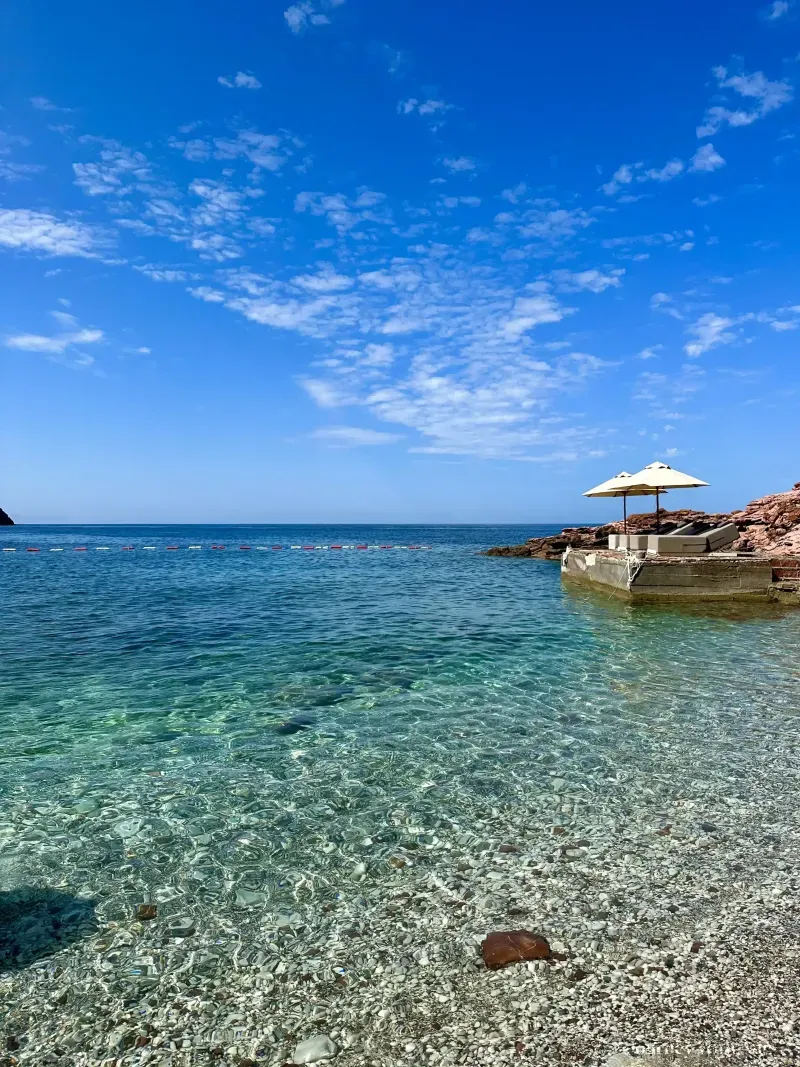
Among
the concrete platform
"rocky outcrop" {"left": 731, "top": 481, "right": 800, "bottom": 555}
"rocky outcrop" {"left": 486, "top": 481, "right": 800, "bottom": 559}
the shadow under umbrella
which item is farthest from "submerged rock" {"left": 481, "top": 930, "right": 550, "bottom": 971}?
"rocky outcrop" {"left": 731, "top": 481, "right": 800, "bottom": 555}

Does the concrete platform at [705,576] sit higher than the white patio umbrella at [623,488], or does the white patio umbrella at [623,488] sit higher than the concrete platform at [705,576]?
the white patio umbrella at [623,488]

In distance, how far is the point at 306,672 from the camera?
12359mm

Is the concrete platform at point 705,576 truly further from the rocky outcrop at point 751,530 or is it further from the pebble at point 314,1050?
the pebble at point 314,1050

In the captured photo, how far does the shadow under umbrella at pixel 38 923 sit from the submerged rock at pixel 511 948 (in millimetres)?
2909

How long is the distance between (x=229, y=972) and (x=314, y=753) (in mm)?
3957

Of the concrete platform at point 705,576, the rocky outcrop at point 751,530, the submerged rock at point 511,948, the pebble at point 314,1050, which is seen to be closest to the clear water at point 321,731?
the pebble at point 314,1050

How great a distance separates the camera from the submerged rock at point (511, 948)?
157 inches

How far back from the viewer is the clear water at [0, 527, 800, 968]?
217 inches

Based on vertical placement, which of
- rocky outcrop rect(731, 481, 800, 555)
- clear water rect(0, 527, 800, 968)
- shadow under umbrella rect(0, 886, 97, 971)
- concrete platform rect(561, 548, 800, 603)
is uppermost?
rocky outcrop rect(731, 481, 800, 555)

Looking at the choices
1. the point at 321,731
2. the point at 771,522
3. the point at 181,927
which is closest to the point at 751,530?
the point at 771,522

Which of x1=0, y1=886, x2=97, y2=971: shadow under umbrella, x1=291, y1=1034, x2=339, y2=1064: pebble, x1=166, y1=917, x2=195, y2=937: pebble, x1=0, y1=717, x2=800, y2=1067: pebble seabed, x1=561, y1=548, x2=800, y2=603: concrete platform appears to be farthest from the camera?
x1=561, y1=548, x2=800, y2=603: concrete platform

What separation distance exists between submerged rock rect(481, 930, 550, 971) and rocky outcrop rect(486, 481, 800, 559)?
26665 millimetres

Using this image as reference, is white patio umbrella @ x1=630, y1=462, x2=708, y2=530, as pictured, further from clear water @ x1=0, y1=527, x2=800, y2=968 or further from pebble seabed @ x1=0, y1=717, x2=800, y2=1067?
pebble seabed @ x1=0, y1=717, x2=800, y2=1067

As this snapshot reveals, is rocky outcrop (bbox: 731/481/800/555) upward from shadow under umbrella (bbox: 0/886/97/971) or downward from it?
upward
